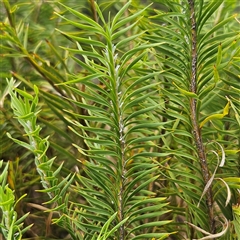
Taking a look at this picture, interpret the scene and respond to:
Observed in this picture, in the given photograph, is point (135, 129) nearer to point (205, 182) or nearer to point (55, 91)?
point (205, 182)

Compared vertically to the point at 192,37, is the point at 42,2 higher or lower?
lower

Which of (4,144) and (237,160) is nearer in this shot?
(237,160)

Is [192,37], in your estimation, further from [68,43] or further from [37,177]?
[68,43]

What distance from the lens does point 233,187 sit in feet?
0.93

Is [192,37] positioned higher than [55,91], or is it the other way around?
[192,37]

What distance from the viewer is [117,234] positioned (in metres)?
0.29

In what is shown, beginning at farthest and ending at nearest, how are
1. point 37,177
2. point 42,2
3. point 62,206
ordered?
point 42,2
point 37,177
point 62,206

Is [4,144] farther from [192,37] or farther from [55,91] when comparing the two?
[192,37]

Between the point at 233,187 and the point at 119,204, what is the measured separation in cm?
7

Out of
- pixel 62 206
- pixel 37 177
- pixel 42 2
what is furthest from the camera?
pixel 42 2

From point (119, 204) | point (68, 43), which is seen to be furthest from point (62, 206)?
point (68, 43)

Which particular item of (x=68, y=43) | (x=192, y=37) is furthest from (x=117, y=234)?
(x=68, y=43)

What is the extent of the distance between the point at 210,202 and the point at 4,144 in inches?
8.2

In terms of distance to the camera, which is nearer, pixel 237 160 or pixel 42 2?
pixel 237 160
